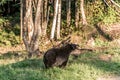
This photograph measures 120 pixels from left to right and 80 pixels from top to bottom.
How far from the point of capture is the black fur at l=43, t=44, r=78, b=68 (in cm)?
832

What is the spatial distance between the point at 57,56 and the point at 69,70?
0.46 metres

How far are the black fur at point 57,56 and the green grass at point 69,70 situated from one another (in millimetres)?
150

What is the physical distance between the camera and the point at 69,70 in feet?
27.8

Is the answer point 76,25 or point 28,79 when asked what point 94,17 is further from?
point 28,79

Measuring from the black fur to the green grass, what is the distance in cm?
15

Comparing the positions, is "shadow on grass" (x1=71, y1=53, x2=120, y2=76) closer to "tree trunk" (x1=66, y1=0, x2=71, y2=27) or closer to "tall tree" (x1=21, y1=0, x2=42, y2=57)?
"tall tree" (x1=21, y1=0, x2=42, y2=57)

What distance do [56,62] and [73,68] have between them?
19.4 inches

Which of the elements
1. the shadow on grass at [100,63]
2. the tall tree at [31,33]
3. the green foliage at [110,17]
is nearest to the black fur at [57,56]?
the shadow on grass at [100,63]

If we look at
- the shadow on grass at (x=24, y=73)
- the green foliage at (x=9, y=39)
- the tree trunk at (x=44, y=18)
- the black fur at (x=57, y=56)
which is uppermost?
the black fur at (x=57, y=56)

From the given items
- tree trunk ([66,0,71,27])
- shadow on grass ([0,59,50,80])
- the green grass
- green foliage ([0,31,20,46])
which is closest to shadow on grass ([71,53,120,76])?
the green grass

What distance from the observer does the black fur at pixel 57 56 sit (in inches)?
328

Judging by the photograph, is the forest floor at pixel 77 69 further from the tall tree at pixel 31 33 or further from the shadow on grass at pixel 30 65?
the tall tree at pixel 31 33

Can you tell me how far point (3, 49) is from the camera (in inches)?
869

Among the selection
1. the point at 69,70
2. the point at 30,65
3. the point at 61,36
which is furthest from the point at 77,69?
the point at 61,36
